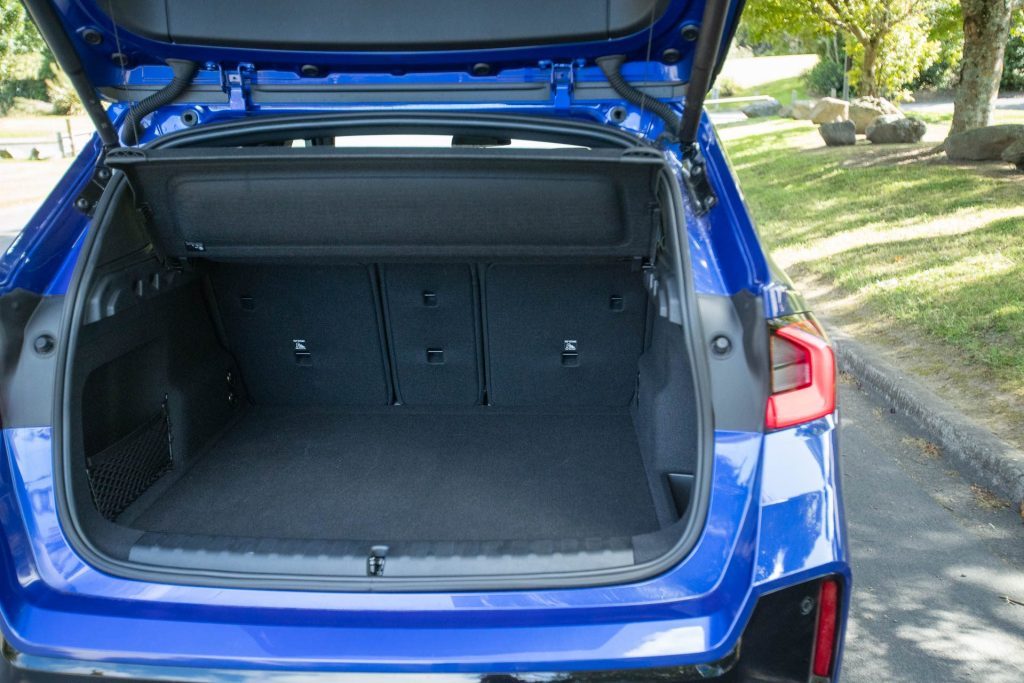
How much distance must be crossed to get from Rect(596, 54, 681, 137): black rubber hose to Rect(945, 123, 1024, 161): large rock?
965cm

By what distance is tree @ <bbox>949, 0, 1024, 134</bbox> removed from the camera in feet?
34.8

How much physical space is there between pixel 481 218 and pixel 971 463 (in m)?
2.77

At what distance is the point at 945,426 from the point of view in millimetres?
4188

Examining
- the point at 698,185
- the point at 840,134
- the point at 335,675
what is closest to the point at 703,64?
the point at 698,185

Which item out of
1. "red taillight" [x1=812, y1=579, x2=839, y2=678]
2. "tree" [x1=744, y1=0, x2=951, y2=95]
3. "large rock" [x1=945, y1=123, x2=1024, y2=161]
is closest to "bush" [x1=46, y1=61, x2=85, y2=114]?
"tree" [x1=744, y1=0, x2=951, y2=95]

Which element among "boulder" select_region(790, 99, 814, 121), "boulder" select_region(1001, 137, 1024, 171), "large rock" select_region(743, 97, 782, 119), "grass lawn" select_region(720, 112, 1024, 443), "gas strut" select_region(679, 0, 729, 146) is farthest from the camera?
"large rock" select_region(743, 97, 782, 119)

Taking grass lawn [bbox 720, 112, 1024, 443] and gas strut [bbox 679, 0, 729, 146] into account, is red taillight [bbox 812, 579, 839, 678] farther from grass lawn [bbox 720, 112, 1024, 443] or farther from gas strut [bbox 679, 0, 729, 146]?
grass lawn [bbox 720, 112, 1024, 443]

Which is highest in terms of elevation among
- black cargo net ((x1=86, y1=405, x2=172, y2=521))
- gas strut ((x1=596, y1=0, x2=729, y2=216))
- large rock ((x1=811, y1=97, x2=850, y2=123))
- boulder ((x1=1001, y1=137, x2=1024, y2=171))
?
gas strut ((x1=596, y1=0, x2=729, y2=216))

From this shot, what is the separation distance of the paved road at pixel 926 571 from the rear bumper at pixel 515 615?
3.98 ft

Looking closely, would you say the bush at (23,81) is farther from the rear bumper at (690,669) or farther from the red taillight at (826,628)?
the red taillight at (826,628)

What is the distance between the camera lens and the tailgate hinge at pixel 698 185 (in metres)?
2.15

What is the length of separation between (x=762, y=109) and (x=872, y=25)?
445 inches

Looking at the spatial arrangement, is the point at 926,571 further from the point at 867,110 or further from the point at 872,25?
the point at 867,110

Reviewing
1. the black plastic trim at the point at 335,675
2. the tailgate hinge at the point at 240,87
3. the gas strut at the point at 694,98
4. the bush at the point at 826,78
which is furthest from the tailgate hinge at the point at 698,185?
the bush at the point at 826,78
